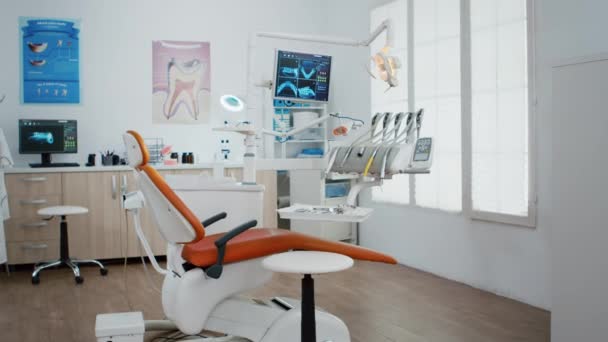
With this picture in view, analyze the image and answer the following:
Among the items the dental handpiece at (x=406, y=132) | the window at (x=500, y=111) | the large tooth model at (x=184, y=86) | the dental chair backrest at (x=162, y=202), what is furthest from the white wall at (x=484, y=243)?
the dental chair backrest at (x=162, y=202)

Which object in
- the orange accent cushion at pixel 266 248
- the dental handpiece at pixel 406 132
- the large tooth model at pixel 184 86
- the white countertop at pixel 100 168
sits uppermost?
the large tooth model at pixel 184 86

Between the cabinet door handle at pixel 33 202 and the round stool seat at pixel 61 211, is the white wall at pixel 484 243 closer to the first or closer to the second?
the round stool seat at pixel 61 211

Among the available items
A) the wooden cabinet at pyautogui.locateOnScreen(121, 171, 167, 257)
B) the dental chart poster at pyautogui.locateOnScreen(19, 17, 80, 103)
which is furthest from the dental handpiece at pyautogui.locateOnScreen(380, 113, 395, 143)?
the dental chart poster at pyautogui.locateOnScreen(19, 17, 80, 103)

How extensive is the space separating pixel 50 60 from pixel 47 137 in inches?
32.0

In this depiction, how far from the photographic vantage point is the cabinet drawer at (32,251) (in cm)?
480

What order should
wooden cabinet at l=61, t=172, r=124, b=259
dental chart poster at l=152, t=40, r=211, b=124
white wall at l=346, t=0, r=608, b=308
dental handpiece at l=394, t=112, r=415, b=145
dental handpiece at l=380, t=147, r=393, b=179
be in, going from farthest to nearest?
dental chart poster at l=152, t=40, r=211, b=124 → wooden cabinet at l=61, t=172, r=124, b=259 → white wall at l=346, t=0, r=608, b=308 → dental handpiece at l=394, t=112, r=415, b=145 → dental handpiece at l=380, t=147, r=393, b=179

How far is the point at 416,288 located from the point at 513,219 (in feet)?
2.94

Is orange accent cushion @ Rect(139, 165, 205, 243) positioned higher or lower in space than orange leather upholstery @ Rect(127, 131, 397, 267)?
higher

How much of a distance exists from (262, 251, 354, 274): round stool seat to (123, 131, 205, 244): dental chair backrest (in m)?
0.48

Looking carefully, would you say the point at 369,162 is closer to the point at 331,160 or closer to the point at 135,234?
the point at 331,160

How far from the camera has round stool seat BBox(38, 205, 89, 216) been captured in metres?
4.44

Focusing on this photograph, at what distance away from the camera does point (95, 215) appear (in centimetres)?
502

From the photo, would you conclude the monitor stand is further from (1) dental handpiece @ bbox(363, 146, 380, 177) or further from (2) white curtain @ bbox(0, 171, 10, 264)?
(1) dental handpiece @ bbox(363, 146, 380, 177)

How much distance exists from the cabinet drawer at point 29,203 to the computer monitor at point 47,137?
35 centimetres
